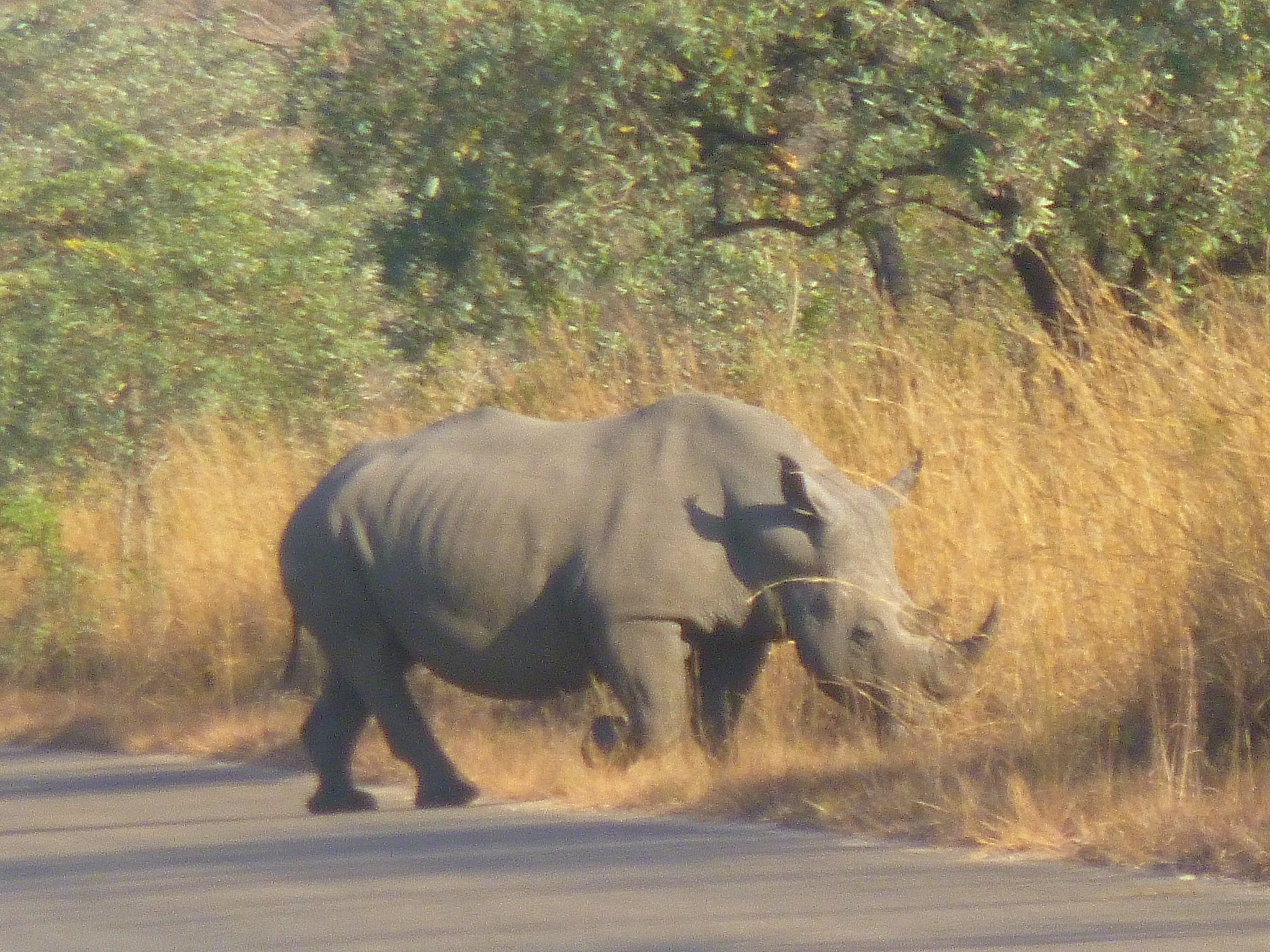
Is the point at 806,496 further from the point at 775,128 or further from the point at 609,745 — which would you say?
the point at 775,128

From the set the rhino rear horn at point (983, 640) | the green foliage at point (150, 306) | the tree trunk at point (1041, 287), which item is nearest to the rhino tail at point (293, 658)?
the rhino rear horn at point (983, 640)

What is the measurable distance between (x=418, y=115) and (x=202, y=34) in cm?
2277

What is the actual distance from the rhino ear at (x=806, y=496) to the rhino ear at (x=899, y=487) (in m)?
0.37

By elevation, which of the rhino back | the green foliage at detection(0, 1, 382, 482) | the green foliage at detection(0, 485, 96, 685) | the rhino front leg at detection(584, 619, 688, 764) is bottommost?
the green foliage at detection(0, 485, 96, 685)

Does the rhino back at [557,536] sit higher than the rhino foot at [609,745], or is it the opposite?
the rhino back at [557,536]

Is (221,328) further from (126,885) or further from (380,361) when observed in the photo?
(126,885)

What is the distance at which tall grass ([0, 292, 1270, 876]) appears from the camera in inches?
301

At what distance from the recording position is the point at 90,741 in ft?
40.3

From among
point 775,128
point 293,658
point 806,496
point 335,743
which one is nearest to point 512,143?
point 775,128

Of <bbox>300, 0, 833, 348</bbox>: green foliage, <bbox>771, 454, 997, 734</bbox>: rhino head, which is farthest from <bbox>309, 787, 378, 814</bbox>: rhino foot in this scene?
<bbox>300, 0, 833, 348</bbox>: green foliage

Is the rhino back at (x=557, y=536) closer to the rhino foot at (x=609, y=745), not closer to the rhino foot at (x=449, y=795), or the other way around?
the rhino foot at (x=609, y=745)

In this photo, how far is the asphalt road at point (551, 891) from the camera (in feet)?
19.3

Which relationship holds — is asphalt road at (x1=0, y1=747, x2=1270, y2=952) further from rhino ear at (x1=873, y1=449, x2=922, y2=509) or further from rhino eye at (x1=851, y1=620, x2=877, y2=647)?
rhino ear at (x1=873, y1=449, x2=922, y2=509)

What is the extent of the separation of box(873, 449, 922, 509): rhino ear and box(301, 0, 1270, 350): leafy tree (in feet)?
6.68
